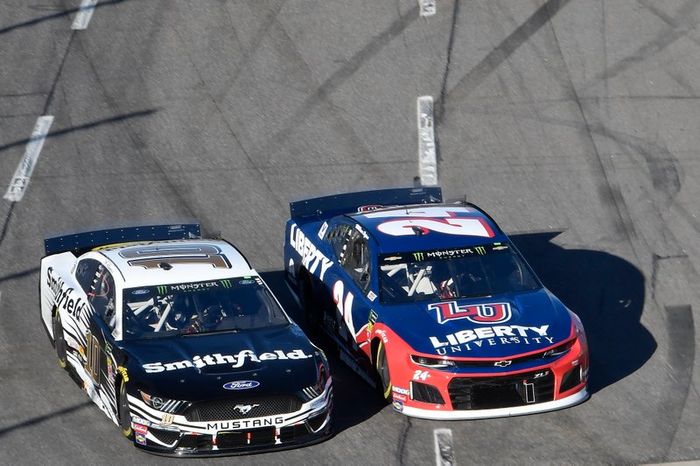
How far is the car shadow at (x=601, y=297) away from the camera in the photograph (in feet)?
47.4

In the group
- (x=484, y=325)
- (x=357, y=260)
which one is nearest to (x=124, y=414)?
(x=357, y=260)

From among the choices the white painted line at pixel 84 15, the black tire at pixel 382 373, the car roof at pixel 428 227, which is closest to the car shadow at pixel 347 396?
the black tire at pixel 382 373

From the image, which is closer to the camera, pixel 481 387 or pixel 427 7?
pixel 481 387

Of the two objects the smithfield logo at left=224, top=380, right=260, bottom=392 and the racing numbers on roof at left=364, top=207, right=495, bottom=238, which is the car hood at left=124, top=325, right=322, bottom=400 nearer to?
the smithfield logo at left=224, top=380, right=260, bottom=392

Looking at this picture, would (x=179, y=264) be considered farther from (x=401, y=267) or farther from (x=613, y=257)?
(x=613, y=257)

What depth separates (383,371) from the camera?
43.1 feet

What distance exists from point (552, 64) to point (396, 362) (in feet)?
31.5

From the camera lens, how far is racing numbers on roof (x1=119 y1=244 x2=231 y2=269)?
1376cm

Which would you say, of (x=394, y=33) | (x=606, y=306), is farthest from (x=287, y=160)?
(x=606, y=306)

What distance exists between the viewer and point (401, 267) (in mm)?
13938

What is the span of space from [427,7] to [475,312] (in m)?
10.3

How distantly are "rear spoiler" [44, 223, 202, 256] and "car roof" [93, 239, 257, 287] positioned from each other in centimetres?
45

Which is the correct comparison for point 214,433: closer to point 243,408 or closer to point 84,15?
point 243,408

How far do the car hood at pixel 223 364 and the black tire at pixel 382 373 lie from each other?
2.58 ft
